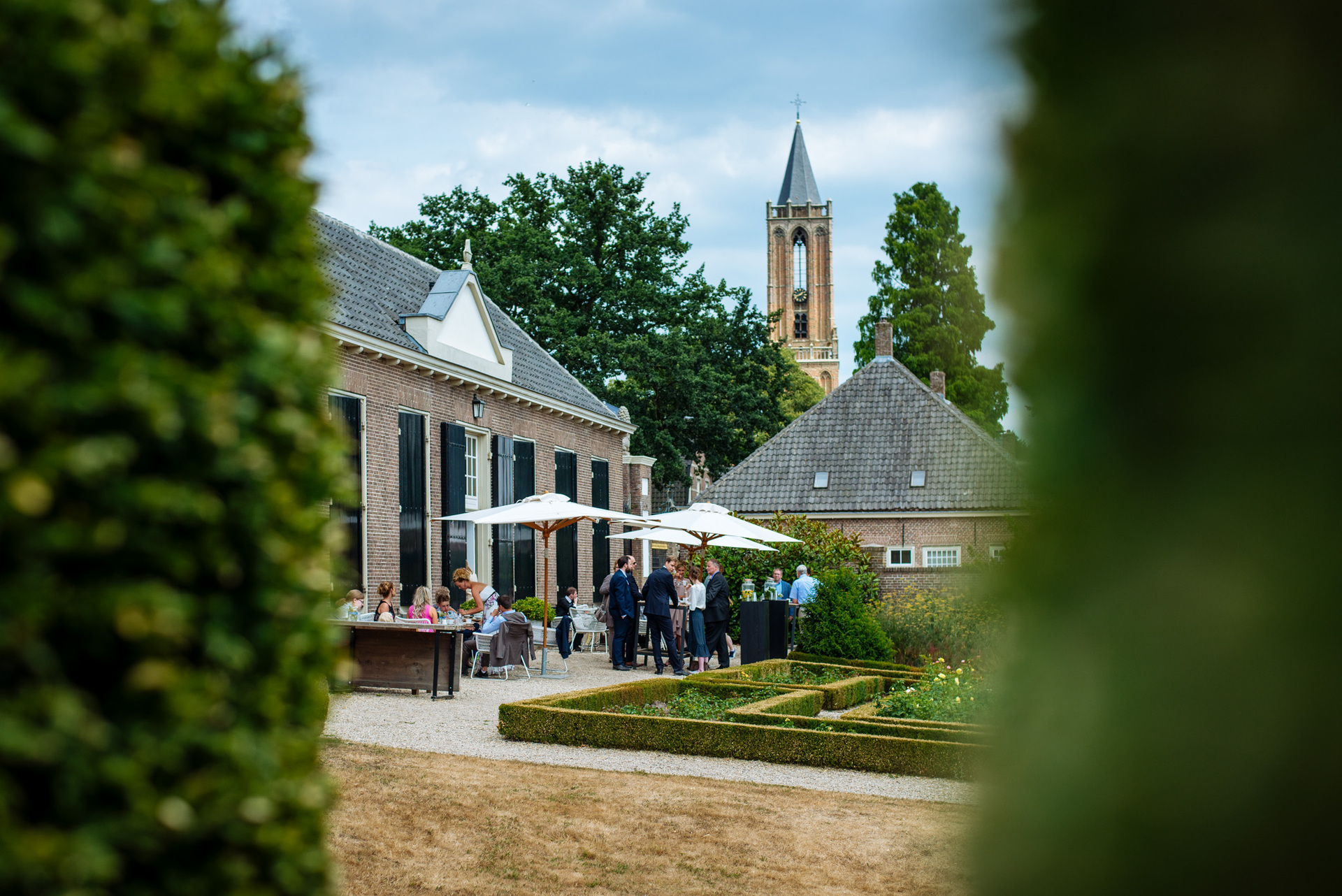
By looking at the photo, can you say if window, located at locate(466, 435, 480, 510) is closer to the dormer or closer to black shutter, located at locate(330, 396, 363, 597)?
the dormer

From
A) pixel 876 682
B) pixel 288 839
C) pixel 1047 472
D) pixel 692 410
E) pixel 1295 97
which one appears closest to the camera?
pixel 1295 97

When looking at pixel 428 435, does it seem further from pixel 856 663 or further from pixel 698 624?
pixel 856 663

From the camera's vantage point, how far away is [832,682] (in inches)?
541

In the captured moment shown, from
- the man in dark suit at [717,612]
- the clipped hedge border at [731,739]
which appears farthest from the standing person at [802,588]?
the clipped hedge border at [731,739]

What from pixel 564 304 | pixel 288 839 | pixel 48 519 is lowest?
pixel 288 839

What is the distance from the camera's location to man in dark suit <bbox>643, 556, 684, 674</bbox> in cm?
1511

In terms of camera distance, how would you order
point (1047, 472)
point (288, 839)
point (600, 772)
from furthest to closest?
point (600, 772)
point (288, 839)
point (1047, 472)

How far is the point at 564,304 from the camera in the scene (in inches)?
1411

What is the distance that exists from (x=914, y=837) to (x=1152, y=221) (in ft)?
20.4

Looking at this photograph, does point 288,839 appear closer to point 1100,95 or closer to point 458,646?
point 1100,95

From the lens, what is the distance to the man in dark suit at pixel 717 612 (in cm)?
1639

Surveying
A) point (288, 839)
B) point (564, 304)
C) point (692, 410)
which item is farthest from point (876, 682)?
point (564, 304)

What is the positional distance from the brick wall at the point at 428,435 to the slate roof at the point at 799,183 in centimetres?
6520

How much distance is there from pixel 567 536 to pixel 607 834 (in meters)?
18.1
